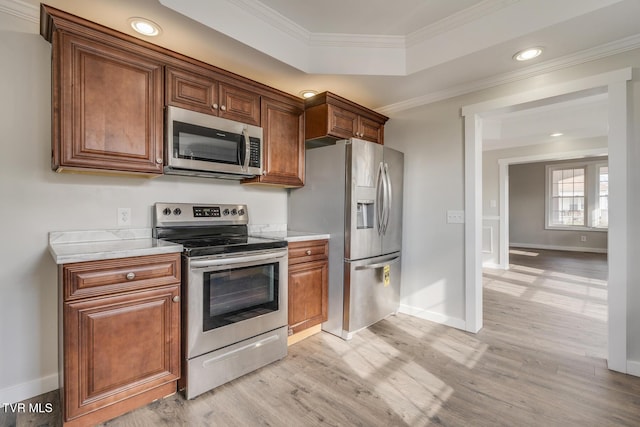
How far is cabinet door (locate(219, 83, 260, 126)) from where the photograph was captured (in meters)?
2.33

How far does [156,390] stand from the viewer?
1748mm

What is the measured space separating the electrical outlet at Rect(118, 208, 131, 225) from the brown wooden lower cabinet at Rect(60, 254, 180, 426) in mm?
629

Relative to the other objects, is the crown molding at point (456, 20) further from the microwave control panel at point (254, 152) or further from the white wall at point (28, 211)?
the white wall at point (28, 211)

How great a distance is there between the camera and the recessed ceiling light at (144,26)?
1.84 metres

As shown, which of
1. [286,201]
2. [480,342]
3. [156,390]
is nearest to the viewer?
[156,390]

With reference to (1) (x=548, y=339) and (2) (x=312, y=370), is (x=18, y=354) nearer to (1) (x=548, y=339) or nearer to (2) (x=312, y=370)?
(2) (x=312, y=370)

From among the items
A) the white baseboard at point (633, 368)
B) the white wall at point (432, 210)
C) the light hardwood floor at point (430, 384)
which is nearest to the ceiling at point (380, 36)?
the white wall at point (432, 210)

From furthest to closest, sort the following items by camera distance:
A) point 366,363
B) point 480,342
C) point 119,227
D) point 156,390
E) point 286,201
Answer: point 286,201, point 480,342, point 366,363, point 119,227, point 156,390

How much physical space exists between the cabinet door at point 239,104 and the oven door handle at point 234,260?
3.66 feet

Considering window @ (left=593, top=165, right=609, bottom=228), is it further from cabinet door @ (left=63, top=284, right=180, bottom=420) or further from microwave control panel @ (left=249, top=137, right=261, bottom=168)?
cabinet door @ (left=63, top=284, right=180, bottom=420)

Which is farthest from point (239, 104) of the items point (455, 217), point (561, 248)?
point (561, 248)

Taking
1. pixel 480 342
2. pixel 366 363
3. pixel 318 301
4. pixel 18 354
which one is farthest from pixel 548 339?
pixel 18 354

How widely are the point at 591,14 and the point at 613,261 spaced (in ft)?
5.31

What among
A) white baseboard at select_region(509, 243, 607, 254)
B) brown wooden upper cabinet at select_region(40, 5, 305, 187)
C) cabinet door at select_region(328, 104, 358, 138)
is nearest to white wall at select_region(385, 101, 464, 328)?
cabinet door at select_region(328, 104, 358, 138)
